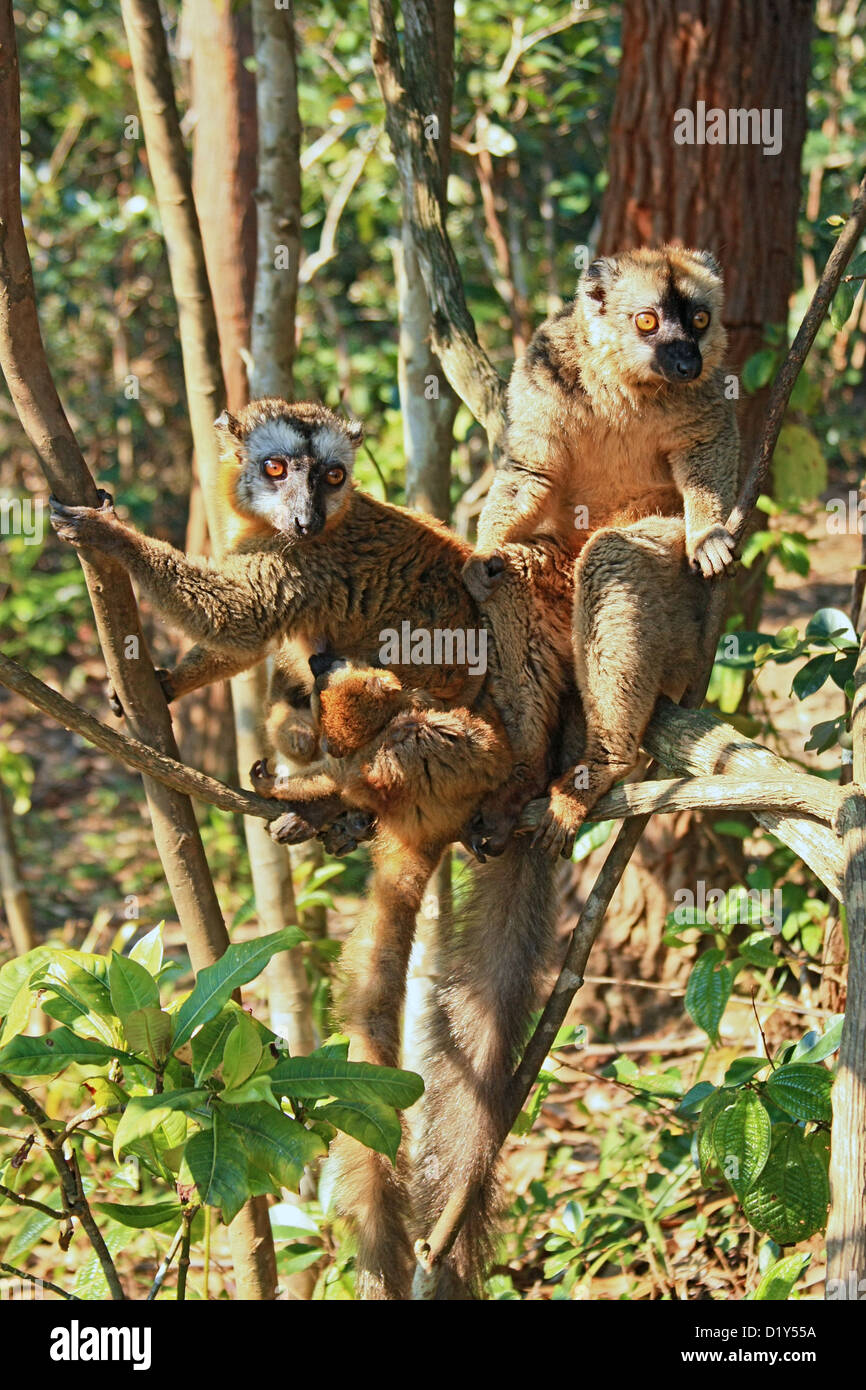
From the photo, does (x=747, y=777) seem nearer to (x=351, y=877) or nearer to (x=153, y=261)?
(x=351, y=877)

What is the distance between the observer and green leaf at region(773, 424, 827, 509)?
6480 millimetres

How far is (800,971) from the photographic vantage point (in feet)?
20.1

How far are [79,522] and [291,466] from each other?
3.35ft

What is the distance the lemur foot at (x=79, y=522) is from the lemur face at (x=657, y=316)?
2115 mm

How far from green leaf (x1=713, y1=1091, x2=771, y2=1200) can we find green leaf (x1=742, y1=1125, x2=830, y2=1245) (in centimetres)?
11

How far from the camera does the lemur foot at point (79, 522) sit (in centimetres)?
407

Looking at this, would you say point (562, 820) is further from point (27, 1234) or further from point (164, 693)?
point (27, 1234)

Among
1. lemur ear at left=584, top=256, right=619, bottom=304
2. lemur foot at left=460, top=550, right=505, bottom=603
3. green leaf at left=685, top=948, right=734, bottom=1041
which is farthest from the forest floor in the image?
lemur ear at left=584, top=256, right=619, bottom=304

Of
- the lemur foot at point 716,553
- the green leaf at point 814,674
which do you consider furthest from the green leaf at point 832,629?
the lemur foot at point 716,553

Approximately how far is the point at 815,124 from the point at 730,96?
9.71 metres

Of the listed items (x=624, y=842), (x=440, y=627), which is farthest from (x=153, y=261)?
(x=624, y=842)

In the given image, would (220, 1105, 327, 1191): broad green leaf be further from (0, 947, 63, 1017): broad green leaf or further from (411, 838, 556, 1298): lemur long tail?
(411, 838, 556, 1298): lemur long tail

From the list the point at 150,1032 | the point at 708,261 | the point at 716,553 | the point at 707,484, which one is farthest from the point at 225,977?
the point at 708,261

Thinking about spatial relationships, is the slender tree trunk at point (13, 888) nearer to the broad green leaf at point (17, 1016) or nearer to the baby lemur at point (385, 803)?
the baby lemur at point (385, 803)
